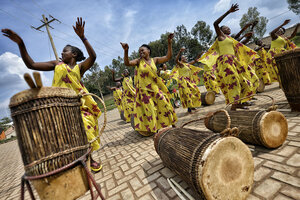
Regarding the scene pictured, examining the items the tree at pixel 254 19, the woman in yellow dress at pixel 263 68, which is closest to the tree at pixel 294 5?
the tree at pixel 254 19

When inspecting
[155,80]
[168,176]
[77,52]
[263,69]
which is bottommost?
[168,176]

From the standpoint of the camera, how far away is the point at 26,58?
69.9 inches

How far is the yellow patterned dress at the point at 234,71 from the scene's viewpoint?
3.60 m

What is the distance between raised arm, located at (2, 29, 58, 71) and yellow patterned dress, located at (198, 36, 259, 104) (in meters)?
3.77

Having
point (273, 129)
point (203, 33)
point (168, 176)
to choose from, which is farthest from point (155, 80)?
point (203, 33)

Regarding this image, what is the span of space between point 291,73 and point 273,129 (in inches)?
68.6

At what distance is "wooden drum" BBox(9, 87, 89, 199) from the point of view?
101 cm

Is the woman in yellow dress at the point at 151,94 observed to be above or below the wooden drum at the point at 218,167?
above

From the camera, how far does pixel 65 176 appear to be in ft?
3.50

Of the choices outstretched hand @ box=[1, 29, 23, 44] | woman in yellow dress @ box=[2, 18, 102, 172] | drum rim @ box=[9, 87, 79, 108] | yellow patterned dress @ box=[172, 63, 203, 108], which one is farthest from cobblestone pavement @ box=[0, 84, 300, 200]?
yellow patterned dress @ box=[172, 63, 203, 108]

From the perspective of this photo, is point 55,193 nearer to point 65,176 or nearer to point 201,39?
point 65,176

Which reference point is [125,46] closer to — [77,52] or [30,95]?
[77,52]

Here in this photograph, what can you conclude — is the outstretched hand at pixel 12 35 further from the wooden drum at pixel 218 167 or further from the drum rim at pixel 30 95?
the wooden drum at pixel 218 167

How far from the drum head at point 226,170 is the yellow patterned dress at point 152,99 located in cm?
219
